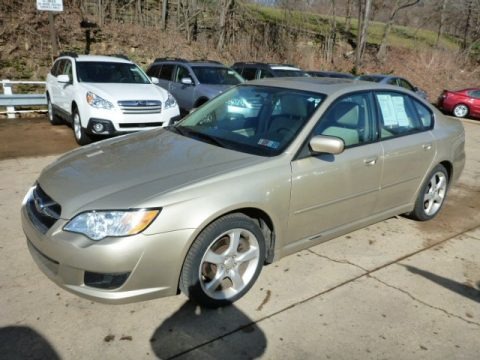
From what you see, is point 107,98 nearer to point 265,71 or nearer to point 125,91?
point 125,91

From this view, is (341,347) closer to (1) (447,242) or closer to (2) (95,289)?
(2) (95,289)

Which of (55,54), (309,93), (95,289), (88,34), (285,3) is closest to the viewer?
(95,289)

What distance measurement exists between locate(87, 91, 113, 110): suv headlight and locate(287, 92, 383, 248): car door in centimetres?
489

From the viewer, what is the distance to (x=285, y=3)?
2395 centimetres

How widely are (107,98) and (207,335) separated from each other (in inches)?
223

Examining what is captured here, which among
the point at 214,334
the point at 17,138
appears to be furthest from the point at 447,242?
the point at 17,138

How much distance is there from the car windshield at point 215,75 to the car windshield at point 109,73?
6.10 feet

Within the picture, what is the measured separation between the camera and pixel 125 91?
7.77 metres

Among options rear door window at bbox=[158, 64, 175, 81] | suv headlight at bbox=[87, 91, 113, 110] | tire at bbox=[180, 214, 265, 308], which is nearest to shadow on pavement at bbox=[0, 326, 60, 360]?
tire at bbox=[180, 214, 265, 308]

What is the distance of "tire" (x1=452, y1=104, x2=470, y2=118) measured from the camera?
1723 cm

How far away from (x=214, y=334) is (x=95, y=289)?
2.70 ft

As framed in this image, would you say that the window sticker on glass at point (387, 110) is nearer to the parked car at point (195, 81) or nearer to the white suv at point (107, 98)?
the white suv at point (107, 98)

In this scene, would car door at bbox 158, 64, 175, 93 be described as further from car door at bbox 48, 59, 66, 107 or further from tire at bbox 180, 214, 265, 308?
tire at bbox 180, 214, 265, 308

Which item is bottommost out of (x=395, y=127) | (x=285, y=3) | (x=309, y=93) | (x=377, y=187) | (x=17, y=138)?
(x=17, y=138)
